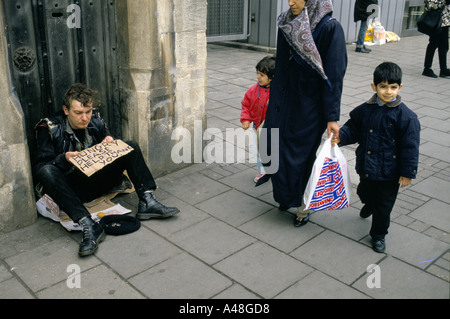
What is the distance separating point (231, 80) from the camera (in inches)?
341

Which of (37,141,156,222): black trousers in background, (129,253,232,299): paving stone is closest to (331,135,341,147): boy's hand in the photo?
(129,253,232,299): paving stone

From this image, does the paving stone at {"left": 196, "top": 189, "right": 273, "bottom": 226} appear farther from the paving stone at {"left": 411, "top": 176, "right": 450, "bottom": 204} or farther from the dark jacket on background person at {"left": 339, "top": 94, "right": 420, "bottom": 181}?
the paving stone at {"left": 411, "top": 176, "right": 450, "bottom": 204}

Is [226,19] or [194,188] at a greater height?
[226,19]

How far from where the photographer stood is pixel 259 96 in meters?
4.48

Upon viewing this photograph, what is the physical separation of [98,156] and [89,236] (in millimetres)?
636

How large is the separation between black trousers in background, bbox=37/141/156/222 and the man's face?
0.38 meters

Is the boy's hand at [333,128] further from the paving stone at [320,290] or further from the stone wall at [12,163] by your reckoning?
the stone wall at [12,163]

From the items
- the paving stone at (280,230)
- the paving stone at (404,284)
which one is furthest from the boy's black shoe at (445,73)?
the paving stone at (404,284)

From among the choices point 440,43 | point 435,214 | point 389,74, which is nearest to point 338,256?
point 435,214

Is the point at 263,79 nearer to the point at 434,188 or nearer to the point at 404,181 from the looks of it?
the point at 404,181

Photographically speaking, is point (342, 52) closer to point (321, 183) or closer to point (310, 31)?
point (310, 31)

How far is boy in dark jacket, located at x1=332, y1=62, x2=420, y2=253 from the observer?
342 centimetres

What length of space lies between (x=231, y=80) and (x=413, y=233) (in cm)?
531

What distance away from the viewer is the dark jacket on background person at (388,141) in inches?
134
